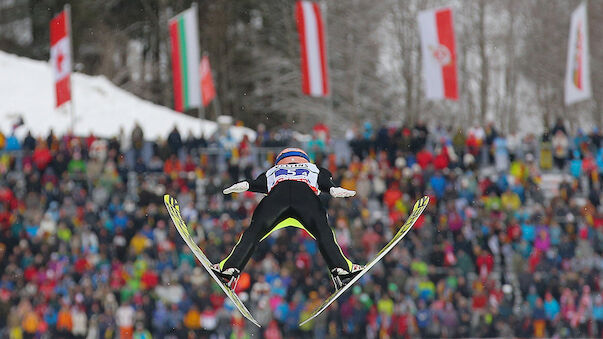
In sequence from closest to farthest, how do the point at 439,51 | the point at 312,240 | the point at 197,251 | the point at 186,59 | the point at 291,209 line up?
the point at 291,209 → the point at 197,251 → the point at 312,240 → the point at 439,51 → the point at 186,59

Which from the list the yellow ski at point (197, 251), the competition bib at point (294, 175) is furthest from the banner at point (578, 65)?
the competition bib at point (294, 175)

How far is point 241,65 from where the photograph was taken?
137 feet

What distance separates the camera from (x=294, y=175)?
11188 millimetres

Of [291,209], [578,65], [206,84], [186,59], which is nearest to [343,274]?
[291,209]

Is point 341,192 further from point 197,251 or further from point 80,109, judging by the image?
point 80,109

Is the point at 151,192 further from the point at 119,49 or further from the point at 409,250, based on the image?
the point at 119,49

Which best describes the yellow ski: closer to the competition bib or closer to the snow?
the competition bib

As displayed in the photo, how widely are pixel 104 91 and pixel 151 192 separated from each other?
13.3 meters

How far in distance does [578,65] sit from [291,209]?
14.8 metres

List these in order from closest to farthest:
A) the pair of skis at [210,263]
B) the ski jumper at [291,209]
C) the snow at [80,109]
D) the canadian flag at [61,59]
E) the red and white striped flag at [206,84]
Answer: the ski jumper at [291,209] < the pair of skis at [210,263] < the canadian flag at [61,59] < the red and white striped flag at [206,84] < the snow at [80,109]

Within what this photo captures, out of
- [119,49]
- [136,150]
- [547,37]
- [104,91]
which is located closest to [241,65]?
[119,49]

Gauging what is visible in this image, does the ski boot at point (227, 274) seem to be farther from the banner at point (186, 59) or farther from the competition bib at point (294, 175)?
the banner at point (186, 59)

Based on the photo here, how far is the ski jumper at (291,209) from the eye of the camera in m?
11.0

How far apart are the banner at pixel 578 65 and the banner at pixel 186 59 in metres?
8.44
